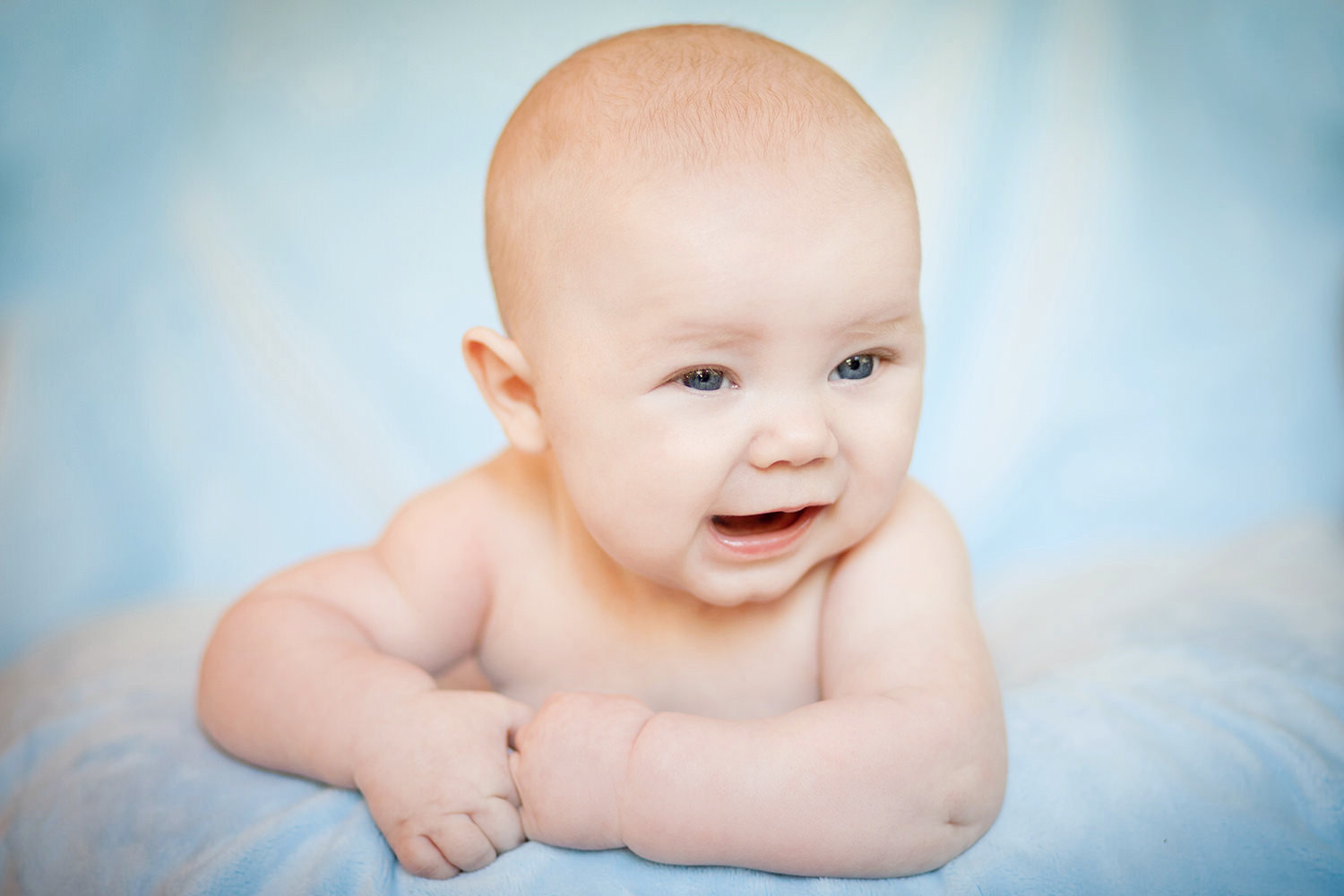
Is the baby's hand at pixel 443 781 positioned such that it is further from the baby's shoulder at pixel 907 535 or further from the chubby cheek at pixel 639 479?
the baby's shoulder at pixel 907 535

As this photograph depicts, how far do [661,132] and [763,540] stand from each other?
0.37 m

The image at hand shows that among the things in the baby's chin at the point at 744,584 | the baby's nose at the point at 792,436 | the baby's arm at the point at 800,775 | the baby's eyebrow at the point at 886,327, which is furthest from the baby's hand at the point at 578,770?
the baby's eyebrow at the point at 886,327

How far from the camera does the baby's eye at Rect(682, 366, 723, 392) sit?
0.91 meters

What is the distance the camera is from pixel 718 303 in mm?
860

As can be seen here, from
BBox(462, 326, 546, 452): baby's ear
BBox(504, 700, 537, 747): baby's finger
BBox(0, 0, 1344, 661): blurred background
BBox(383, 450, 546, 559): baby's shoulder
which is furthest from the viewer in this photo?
BBox(0, 0, 1344, 661): blurred background

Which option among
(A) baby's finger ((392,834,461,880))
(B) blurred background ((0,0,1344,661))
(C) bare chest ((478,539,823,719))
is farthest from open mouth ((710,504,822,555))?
(B) blurred background ((0,0,1344,661))

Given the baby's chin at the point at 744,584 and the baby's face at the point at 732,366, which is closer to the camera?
the baby's face at the point at 732,366

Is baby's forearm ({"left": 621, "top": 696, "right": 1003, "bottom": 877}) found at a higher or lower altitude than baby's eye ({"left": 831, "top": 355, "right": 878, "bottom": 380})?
lower

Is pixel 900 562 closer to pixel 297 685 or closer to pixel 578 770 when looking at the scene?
pixel 578 770

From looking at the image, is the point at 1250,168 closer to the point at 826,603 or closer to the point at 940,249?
the point at 940,249

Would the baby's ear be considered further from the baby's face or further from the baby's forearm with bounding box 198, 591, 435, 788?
the baby's forearm with bounding box 198, 591, 435, 788

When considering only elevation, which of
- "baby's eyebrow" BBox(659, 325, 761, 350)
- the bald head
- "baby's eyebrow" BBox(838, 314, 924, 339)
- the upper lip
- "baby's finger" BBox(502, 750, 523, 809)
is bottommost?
"baby's finger" BBox(502, 750, 523, 809)

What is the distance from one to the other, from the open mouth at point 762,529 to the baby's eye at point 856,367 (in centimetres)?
12

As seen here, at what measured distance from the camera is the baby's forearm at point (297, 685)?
0.98 m
